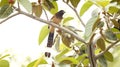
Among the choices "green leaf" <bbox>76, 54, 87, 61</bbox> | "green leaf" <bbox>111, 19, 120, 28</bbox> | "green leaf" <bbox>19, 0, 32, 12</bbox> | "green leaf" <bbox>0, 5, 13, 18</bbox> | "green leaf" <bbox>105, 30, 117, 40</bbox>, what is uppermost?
"green leaf" <bbox>19, 0, 32, 12</bbox>

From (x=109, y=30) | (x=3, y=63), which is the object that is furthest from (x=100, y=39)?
(x=3, y=63)

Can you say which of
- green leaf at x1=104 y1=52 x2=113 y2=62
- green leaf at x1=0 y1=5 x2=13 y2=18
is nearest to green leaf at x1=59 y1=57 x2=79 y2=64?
green leaf at x1=104 y1=52 x2=113 y2=62

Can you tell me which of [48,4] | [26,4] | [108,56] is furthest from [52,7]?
[108,56]

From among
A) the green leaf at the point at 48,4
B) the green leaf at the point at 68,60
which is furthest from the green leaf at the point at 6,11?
the green leaf at the point at 68,60

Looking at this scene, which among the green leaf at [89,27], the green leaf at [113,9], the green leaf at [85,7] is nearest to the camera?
the green leaf at [89,27]

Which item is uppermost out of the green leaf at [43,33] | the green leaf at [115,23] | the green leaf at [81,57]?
the green leaf at [115,23]

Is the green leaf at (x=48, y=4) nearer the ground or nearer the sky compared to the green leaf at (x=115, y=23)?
nearer the sky

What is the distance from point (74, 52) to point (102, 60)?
0.15 m

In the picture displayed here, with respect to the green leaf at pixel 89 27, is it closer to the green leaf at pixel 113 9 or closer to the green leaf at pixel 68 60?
the green leaf at pixel 113 9

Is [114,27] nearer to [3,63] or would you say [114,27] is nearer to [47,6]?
[47,6]

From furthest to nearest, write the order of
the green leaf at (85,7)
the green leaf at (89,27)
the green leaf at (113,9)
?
the green leaf at (85,7) < the green leaf at (113,9) < the green leaf at (89,27)

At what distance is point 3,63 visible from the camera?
89 cm

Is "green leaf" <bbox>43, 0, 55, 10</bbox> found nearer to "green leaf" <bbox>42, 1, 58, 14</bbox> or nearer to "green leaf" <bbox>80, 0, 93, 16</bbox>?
"green leaf" <bbox>42, 1, 58, 14</bbox>

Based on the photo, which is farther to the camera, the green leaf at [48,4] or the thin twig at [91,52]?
the green leaf at [48,4]
